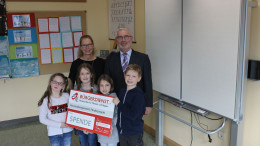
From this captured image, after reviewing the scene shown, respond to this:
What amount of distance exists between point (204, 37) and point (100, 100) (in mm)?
1134

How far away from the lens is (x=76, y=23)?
4160 mm

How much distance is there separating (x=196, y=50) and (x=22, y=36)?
290 cm

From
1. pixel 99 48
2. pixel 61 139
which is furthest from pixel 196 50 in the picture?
pixel 99 48

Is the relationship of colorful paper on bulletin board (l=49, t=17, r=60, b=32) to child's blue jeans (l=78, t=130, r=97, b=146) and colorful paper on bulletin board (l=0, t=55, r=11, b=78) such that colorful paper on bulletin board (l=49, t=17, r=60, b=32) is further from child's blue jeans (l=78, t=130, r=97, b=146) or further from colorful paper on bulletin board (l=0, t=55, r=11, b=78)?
child's blue jeans (l=78, t=130, r=97, b=146)

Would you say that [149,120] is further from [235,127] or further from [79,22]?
[79,22]

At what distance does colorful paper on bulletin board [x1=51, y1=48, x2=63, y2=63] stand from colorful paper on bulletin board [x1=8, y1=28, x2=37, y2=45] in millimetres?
350

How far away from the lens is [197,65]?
7.54 feet

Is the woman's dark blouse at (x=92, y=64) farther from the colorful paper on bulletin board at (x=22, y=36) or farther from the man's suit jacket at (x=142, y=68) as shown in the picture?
the colorful paper on bulletin board at (x=22, y=36)

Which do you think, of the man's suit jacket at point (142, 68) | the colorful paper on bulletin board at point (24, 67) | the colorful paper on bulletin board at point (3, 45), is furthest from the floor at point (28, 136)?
the colorful paper on bulletin board at point (3, 45)

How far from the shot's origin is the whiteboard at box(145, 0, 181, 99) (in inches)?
99.3

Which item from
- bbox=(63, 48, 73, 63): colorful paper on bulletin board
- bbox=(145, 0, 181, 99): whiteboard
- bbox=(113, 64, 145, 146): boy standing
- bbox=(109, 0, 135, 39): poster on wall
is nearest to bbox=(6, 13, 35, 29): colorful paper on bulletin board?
bbox=(63, 48, 73, 63): colorful paper on bulletin board

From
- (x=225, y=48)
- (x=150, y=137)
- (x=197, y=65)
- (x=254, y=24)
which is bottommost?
(x=150, y=137)

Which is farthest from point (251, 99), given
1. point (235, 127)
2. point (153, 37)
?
point (153, 37)

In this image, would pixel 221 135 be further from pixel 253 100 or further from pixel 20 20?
pixel 20 20
